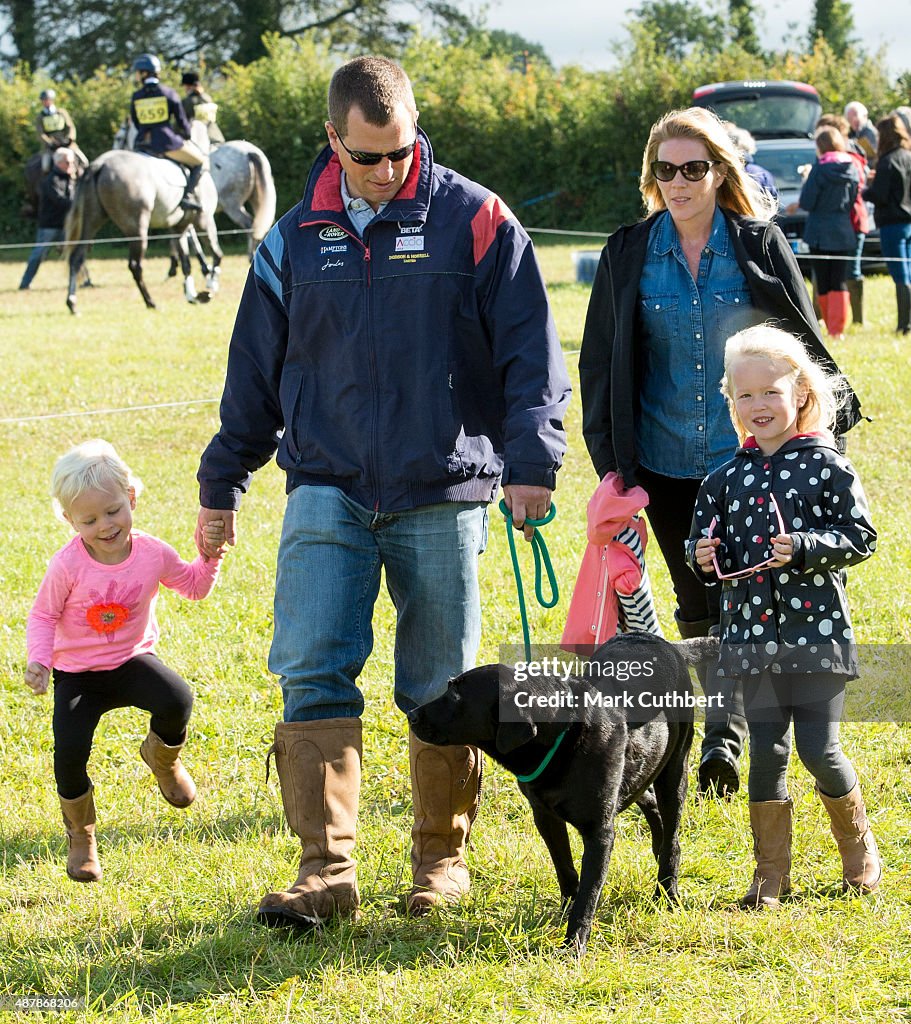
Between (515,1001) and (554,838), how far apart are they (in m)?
0.48

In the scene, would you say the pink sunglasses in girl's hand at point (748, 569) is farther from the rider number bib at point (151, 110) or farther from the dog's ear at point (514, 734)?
the rider number bib at point (151, 110)

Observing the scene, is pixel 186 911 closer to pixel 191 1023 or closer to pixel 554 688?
pixel 191 1023

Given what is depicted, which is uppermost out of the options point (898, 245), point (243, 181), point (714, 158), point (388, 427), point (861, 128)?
point (243, 181)

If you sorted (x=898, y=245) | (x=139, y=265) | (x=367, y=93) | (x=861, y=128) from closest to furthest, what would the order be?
(x=367, y=93) < (x=898, y=245) < (x=861, y=128) < (x=139, y=265)

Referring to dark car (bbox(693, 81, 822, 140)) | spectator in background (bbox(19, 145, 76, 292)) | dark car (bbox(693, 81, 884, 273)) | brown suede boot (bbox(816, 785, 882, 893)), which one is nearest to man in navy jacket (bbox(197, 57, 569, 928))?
brown suede boot (bbox(816, 785, 882, 893))

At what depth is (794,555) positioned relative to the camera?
3471mm

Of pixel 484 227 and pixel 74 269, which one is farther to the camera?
pixel 74 269

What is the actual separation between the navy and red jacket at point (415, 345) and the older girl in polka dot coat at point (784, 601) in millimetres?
548

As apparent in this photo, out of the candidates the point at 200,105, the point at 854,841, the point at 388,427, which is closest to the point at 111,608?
the point at 388,427

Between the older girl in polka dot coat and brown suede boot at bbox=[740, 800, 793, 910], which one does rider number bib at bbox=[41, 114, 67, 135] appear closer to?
the older girl in polka dot coat

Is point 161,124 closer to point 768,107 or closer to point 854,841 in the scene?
point 768,107

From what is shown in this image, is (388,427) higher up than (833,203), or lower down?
lower down

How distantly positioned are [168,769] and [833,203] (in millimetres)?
10938

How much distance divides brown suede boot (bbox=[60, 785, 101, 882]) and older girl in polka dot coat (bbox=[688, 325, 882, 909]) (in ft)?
6.29
